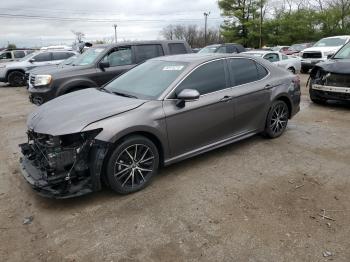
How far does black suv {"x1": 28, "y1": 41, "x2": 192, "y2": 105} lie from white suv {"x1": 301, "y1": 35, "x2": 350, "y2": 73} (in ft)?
35.5

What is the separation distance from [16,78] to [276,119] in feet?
48.1

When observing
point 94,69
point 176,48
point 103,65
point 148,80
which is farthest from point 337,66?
point 94,69

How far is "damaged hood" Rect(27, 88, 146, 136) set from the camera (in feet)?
12.9

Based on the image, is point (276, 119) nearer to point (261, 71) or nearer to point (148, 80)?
point (261, 71)

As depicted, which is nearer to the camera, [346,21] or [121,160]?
[121,160]

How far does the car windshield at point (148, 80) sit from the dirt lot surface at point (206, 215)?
1151 mm

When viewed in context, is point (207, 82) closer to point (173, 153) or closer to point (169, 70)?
point (169, 70)

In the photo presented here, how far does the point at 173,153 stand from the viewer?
4.61 meters

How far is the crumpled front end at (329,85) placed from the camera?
797 cm

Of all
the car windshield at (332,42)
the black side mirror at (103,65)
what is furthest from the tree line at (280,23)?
the black side mirror at (103,65)

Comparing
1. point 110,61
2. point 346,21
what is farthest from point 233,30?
point 110,61

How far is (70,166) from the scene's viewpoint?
12.8 feet

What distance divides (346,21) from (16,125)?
42.2m

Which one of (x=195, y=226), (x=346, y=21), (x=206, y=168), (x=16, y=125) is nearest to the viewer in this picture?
(x=195, y=226)
